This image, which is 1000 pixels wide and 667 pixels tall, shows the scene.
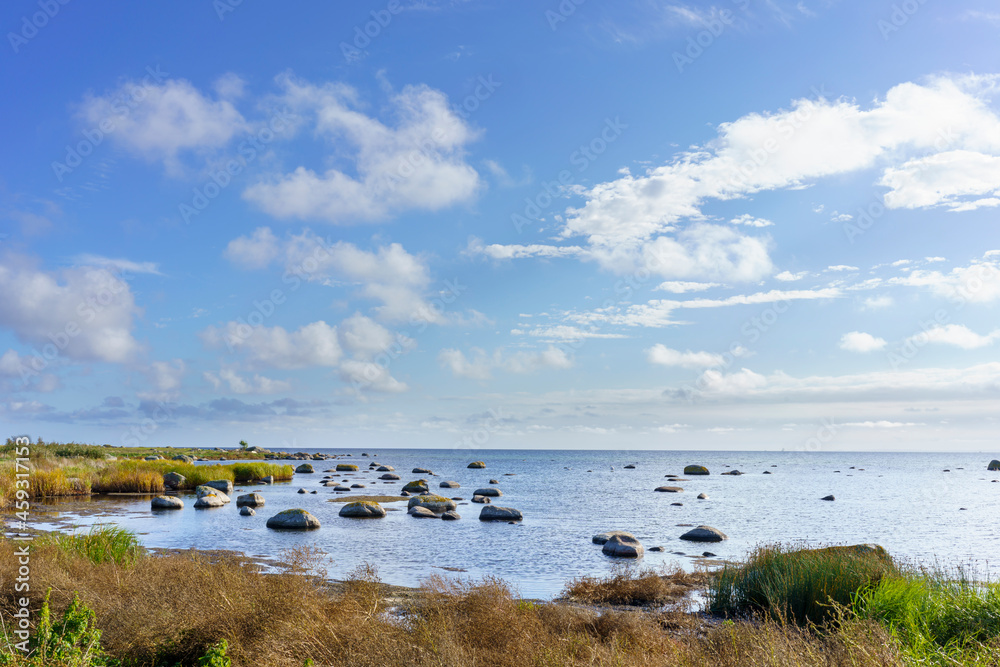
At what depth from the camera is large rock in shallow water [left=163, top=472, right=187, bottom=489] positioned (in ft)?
153

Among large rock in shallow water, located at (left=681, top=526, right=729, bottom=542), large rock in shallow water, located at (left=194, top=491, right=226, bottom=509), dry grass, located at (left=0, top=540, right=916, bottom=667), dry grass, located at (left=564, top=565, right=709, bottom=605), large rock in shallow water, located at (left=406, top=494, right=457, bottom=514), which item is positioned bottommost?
large rock in shallow water, located at (left=681, top=526, right=729, bottom=542)

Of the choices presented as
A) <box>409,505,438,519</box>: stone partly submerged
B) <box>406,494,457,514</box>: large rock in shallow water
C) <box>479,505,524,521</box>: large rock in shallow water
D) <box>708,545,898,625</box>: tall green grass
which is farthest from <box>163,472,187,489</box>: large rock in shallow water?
<box>708,545,898,625</box>: tall green grass

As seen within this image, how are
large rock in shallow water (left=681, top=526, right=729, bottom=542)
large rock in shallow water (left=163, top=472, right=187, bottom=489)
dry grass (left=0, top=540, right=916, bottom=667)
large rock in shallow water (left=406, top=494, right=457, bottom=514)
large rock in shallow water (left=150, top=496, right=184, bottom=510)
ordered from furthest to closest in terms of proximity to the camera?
large rock in shallow water (left=163, top=472, right=187, bottom=489), large rock in shallow water (left=406, top=494, right=457, bottom=514), large rock in shallow water (left=150, top=496, right=184, bottom=510), large rock in shallow water (left=681, top=526, right=729, bottom=542), dry grass (left=0, top=540, right=916, bottom=667)

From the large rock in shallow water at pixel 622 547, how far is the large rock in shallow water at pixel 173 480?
36083 millimetres

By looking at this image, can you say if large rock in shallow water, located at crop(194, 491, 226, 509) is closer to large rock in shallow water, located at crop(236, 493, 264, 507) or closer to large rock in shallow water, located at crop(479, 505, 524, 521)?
large rock in shallow water, located at crop(236, 493, 264, 507)

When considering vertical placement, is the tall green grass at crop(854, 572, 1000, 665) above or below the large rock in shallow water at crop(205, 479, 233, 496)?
above

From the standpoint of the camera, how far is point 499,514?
33.4 m

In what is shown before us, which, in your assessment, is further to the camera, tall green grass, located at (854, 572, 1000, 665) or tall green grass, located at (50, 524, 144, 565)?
tall green grass, located at (50, 524, 144, 565)

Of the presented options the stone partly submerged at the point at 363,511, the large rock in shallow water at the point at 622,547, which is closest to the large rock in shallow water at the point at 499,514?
the stone partly submerged at the point at 363,511

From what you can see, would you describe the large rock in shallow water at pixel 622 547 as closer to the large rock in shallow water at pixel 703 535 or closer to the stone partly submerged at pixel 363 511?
the large rock in shallow water at pixel 703 535

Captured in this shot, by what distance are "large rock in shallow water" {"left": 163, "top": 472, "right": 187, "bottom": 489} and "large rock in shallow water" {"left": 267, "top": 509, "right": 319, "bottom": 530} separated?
2273 centimetres

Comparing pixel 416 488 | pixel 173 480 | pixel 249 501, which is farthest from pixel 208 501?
pixel 416 488

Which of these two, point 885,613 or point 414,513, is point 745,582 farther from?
point 414,513

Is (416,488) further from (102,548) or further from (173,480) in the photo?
(102,548)
